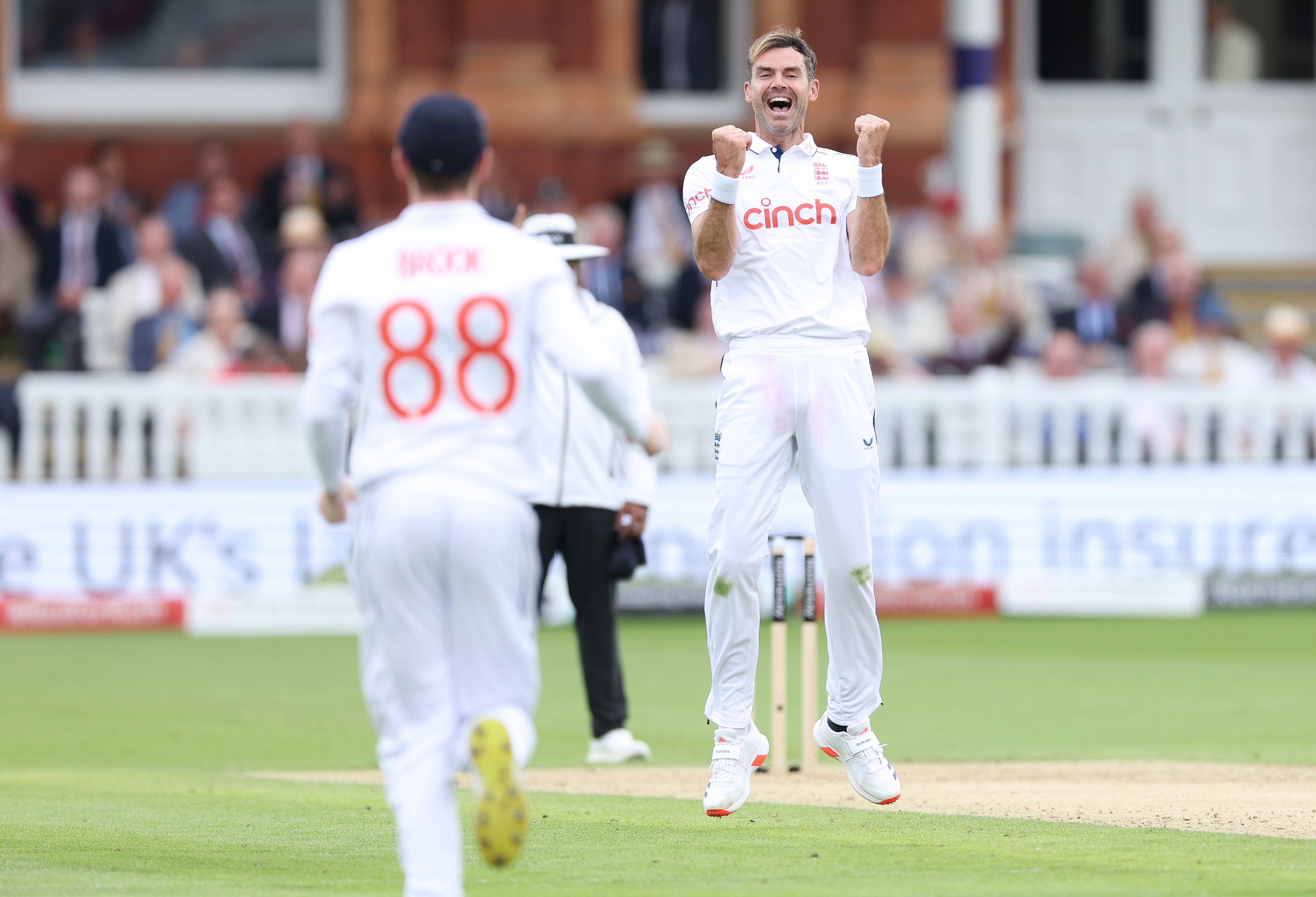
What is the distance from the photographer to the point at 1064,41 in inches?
893

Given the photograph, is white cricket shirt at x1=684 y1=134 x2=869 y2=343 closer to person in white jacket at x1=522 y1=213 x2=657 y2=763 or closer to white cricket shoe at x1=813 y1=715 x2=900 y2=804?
white cricket shoe at x1=813 y1=715 x2=900 y2=804

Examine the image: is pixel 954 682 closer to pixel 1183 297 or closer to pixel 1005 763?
pixel 1005 763

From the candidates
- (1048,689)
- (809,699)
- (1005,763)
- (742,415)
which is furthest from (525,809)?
(1048,689)

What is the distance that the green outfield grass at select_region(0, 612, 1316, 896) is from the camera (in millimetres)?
6352

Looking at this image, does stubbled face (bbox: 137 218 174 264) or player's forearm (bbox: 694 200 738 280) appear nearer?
player's forearm (bbox: 694 200 738 280)

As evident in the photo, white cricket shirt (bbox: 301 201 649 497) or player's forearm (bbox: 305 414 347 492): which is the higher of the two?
white cricket shirt (bbox: 301 201 649 497)

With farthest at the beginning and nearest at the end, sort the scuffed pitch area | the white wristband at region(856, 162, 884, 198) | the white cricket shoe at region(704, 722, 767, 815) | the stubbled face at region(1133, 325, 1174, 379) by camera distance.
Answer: the stubbled face at region(1133, 325, 1174, 379)
the scuffed pitch area
the white cricket shoe at region(704, 722, 767, 815)
the white wristband at region(856, 162, 884, 198)

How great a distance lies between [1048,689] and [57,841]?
6.78 metres

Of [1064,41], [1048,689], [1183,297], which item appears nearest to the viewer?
[1048,689]

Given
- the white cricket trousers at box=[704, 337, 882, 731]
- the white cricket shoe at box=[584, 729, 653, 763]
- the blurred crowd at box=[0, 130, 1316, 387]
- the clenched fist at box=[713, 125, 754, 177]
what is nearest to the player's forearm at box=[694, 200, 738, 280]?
the clenched fist at box=[713, 125, 754, 177]

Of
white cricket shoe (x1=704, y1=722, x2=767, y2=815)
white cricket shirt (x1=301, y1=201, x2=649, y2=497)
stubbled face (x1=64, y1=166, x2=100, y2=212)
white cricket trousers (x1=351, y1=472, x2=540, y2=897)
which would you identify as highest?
stubbled face (x1=64, y1=166, x2=100, y2=212)

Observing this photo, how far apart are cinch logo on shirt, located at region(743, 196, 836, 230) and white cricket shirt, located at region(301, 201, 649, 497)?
2.11 meters

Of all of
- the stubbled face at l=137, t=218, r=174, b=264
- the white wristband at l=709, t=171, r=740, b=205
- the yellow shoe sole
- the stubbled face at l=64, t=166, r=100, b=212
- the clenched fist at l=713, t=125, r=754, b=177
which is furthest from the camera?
the stubbled face at l=64, t=166, r=100, b=212

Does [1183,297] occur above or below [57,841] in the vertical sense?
above
